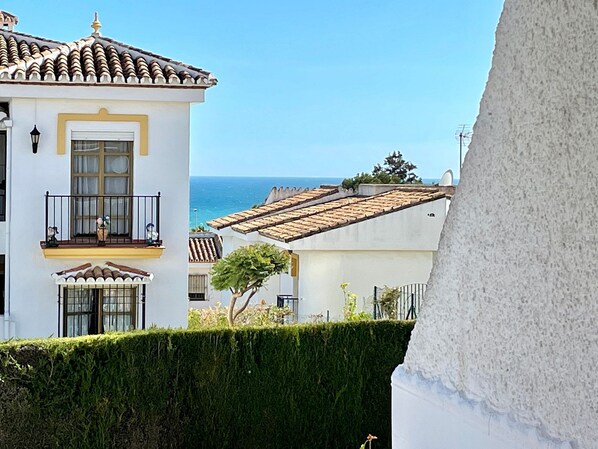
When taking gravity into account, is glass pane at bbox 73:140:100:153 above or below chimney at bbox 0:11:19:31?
below

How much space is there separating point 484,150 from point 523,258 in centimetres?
35

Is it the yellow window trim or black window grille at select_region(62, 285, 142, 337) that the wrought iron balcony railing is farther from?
the yellow window trim

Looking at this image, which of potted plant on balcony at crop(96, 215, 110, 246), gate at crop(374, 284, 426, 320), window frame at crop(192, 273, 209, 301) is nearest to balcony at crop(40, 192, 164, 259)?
potted plant on balcony at crop(96, 215, 110, 246)

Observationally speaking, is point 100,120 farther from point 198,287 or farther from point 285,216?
point 198,287

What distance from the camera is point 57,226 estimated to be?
1412 centimetres

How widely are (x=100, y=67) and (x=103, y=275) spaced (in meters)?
3.12

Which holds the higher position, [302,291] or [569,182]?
[569,182]

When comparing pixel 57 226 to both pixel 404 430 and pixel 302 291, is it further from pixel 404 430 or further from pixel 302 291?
pixel 404 430

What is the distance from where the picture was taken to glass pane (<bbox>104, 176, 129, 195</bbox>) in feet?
46.8

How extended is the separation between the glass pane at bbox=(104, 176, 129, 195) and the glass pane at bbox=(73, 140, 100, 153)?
519 mm

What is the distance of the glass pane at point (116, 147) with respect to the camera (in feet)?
46.6

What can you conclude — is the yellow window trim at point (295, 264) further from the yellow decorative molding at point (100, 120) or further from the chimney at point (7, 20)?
the chimney at point (7, 20)

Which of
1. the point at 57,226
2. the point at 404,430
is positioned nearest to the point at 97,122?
the point at 57,226

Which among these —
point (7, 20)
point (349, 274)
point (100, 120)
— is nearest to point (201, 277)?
point (349, 274)
